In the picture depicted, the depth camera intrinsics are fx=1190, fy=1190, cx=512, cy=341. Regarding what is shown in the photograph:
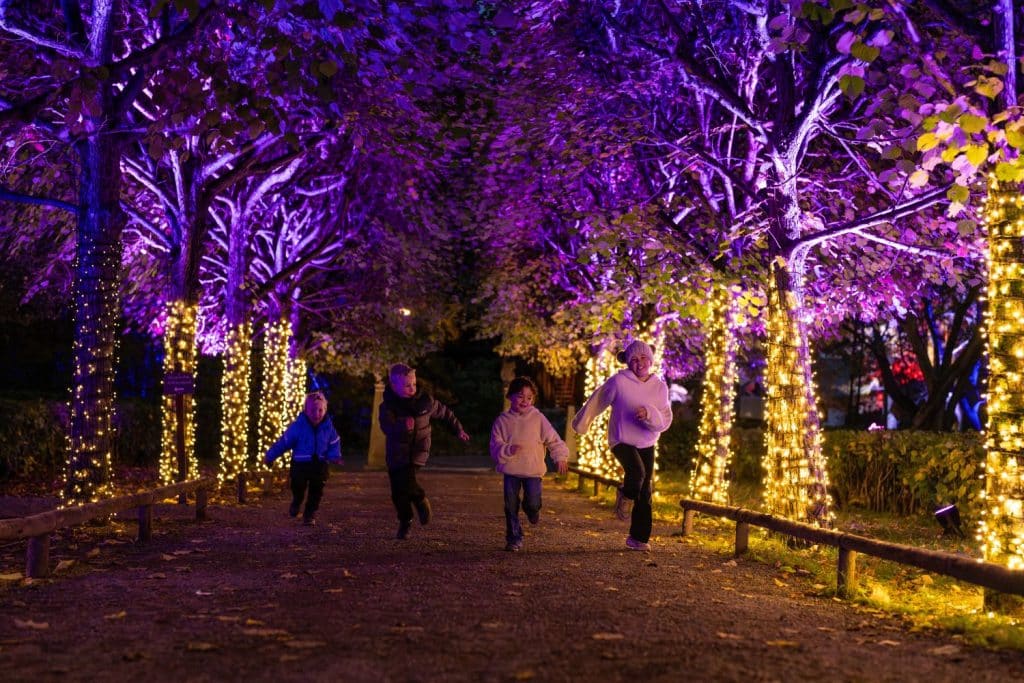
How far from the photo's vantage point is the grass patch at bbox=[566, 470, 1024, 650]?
28.7 ft

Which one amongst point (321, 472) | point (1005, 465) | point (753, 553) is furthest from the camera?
point (321, 472)

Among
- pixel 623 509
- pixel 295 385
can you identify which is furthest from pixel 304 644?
pixel 295 385

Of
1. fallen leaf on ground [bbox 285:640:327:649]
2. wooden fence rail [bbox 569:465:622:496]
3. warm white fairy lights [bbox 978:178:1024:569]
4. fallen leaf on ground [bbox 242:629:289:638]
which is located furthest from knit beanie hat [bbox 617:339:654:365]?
wooden fence rail [bbox 569:465:622:496]

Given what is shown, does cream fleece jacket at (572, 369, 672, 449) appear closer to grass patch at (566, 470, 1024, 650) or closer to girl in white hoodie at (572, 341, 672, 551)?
girl in white hoodie at (572, 341, 672, 551)

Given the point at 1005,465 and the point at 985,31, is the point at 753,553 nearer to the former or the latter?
the point at 1005,465

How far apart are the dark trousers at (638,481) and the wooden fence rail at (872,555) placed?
3.44 ft

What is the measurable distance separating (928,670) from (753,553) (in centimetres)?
617

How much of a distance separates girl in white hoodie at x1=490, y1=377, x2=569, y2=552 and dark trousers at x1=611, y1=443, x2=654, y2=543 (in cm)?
64

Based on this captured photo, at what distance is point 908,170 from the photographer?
10.5 m

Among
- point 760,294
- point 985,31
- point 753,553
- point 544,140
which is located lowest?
point 753,553

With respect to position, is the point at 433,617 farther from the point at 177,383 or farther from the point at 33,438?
the point at 33,438

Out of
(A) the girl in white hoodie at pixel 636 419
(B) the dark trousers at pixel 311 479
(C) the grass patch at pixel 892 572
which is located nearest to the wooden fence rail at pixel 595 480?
(C) the grass patch at pixel 892 572

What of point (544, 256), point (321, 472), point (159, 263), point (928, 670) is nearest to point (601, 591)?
point (928, 670)

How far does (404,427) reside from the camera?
13453 millimetres
